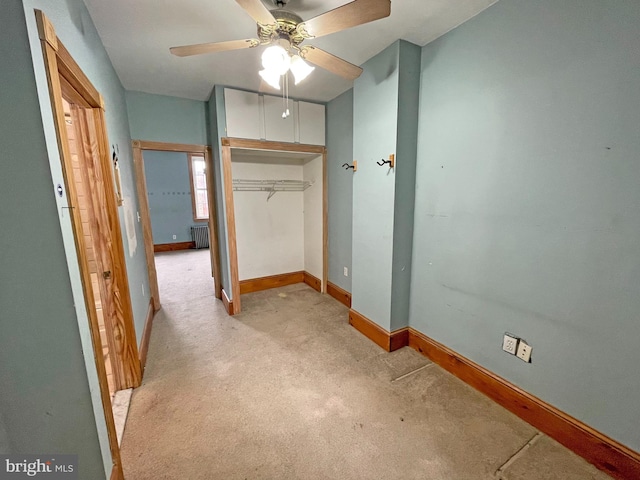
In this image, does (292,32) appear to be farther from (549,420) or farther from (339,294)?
(339,294)

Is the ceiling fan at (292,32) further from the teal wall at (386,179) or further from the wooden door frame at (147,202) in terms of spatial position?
the wooden door frame at (147,202)

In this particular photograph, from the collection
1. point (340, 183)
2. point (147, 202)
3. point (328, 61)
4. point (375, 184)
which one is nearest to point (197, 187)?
point (147, 202)

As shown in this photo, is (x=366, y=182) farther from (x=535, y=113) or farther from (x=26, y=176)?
(x=26, y=176)

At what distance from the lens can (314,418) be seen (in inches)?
63.5

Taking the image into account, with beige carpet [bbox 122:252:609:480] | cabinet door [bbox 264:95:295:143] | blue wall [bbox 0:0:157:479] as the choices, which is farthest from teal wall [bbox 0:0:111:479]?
cabinet door [bbox 264:95:295:143]

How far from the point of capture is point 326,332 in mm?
2609

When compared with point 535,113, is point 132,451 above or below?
below

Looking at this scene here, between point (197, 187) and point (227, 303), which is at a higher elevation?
point (197, 187)

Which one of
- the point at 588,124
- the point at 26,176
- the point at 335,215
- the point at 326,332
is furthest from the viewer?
the point at 335,215

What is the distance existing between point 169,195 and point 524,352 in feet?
23.2

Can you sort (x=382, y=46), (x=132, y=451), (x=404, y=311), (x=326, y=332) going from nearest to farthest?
1. (x=132, y=451)
2. (x=382, y=46)
3. (x=404, y=311)
4. (x=326, y=332)

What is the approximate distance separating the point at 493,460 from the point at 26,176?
238 centimetres

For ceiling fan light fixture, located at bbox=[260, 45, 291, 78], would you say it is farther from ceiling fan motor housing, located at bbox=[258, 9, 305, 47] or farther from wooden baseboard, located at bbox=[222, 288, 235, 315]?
wooden baseboard, located at bbox=[222, 288, 235, 315]

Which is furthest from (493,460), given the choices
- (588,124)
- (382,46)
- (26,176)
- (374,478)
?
(382,46)
